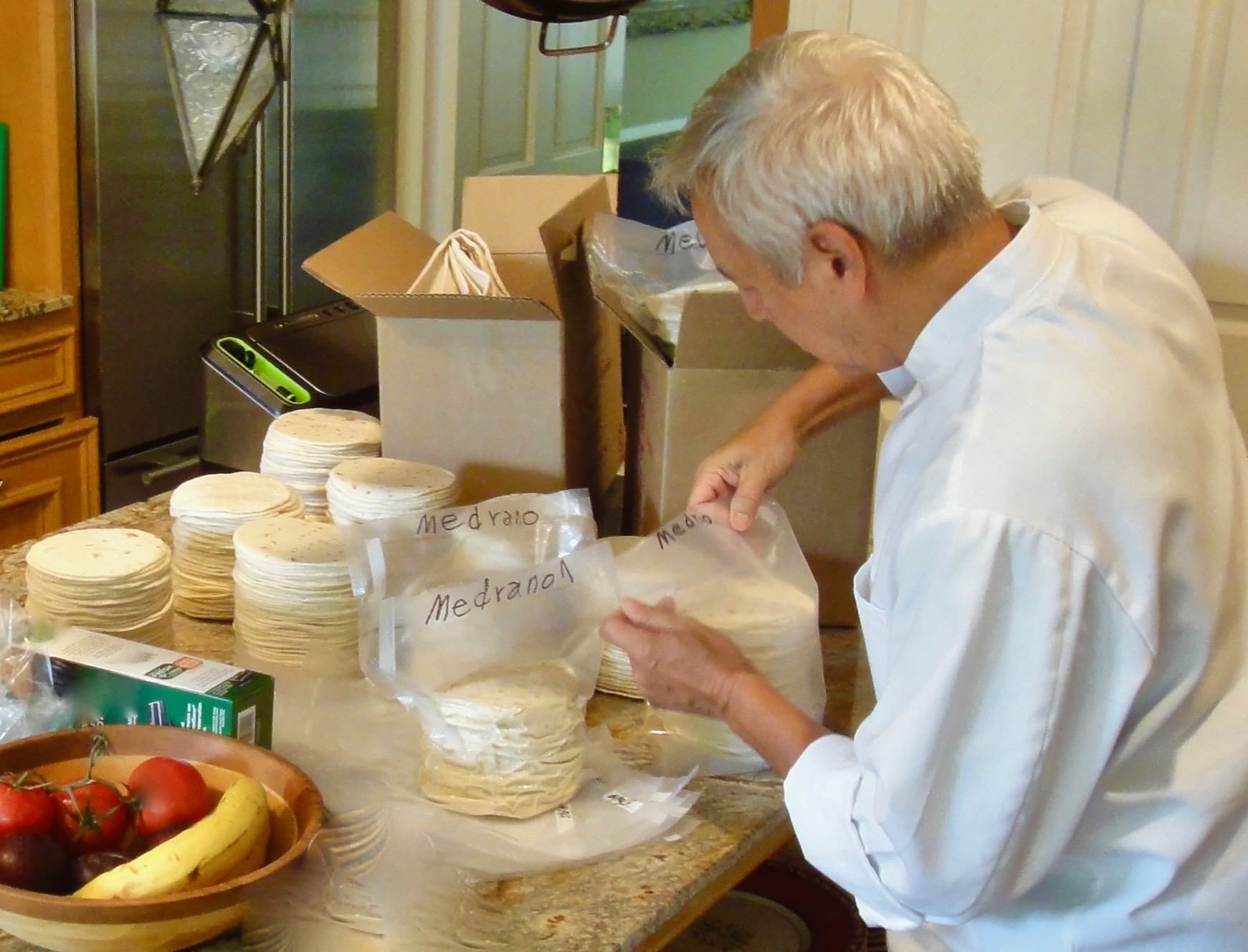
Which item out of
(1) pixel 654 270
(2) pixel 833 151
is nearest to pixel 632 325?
(1) pixel 654 270

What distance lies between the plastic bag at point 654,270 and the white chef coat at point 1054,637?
0.44 meters

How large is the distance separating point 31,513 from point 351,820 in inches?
77.5

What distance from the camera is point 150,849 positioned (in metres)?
0.90

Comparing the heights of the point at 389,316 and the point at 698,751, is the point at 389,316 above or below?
above

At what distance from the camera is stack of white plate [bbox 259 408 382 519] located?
59.9 inches

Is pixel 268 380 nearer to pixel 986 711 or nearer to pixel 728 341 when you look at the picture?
pixel 728 341

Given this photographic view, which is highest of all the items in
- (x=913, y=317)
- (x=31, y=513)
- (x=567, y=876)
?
(x=913, y=317)

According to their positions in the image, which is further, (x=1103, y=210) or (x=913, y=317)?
(x=1103, y=210)

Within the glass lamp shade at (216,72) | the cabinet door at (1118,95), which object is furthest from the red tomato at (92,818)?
the cabinet door at (1118,95)

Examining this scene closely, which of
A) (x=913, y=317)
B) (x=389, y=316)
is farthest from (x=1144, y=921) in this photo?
(x=389, y=316)

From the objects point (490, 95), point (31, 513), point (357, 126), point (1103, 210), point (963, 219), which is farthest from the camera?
point (490, 95)

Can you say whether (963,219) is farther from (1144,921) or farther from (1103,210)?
(1144,921)

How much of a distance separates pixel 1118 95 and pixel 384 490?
1.21 m

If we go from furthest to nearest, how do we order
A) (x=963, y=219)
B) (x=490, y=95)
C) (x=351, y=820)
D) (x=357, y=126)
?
1. (x=490, y=95)
2. (x=357, y=126)
3. (x=351, y=820)
4. (x=963, y=219)
